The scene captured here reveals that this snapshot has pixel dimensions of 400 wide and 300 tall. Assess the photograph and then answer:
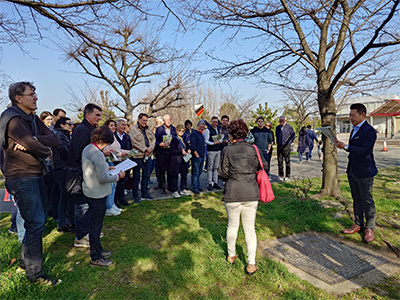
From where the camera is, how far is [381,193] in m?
6.87

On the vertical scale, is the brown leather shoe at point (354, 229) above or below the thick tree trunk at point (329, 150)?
below

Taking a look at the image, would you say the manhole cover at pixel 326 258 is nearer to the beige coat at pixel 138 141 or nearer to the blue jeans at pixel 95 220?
the blue jeans at pixel 95 220

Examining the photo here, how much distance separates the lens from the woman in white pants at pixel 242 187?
3293mm

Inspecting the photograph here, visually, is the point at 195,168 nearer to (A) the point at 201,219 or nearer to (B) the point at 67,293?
(A) the point at 201,219

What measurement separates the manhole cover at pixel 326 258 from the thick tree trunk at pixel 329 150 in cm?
208

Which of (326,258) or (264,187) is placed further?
(326,258)

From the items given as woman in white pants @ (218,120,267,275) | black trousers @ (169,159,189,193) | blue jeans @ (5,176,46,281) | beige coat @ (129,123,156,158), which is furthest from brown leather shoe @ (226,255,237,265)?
black trousers @ (169,159,189,193)

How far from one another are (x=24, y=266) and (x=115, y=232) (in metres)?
1.53

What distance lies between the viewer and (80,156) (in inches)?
148

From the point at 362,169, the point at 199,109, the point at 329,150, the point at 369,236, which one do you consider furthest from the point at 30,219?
the point at 199,109

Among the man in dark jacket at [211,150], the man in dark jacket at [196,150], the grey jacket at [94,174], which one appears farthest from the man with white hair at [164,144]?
the grey jacket at [94,174]

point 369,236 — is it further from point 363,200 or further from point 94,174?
point 94,174

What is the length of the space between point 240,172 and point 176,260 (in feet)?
5.02

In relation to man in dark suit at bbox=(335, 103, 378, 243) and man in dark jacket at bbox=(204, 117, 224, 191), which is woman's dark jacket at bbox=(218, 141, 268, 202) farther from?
man in dark jacket at bbox=(204, 117, 224, 191)
